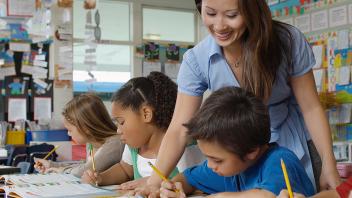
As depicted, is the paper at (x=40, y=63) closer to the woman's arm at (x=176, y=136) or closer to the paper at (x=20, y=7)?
the paper at (x=20, y=7)

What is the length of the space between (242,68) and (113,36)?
4948 mm

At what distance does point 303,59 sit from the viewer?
131 centimetres

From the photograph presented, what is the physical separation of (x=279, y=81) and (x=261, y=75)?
3.1 inches

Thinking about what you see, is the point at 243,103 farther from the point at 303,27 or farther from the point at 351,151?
the point at 303,27

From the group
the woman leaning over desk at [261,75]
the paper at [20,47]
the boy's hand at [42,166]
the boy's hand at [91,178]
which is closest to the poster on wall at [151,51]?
the paper at [20,47]

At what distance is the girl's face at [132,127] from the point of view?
164 cm

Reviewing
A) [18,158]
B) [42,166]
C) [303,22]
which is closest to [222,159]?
[42,166]

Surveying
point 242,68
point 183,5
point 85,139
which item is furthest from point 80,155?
point 183,5

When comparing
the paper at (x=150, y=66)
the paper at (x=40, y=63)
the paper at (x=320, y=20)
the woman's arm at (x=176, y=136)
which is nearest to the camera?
the woman's arm at (x=176, y=136)

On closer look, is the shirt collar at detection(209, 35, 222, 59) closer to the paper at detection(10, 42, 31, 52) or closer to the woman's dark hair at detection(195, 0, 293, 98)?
the woman's dark hair at detection(195, 0, 293, 98)

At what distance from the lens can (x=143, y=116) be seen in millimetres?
1672

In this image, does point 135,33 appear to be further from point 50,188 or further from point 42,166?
point 50,188

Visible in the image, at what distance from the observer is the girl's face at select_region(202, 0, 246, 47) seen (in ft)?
3.90

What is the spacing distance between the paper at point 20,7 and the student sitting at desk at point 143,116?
12.3 feet
